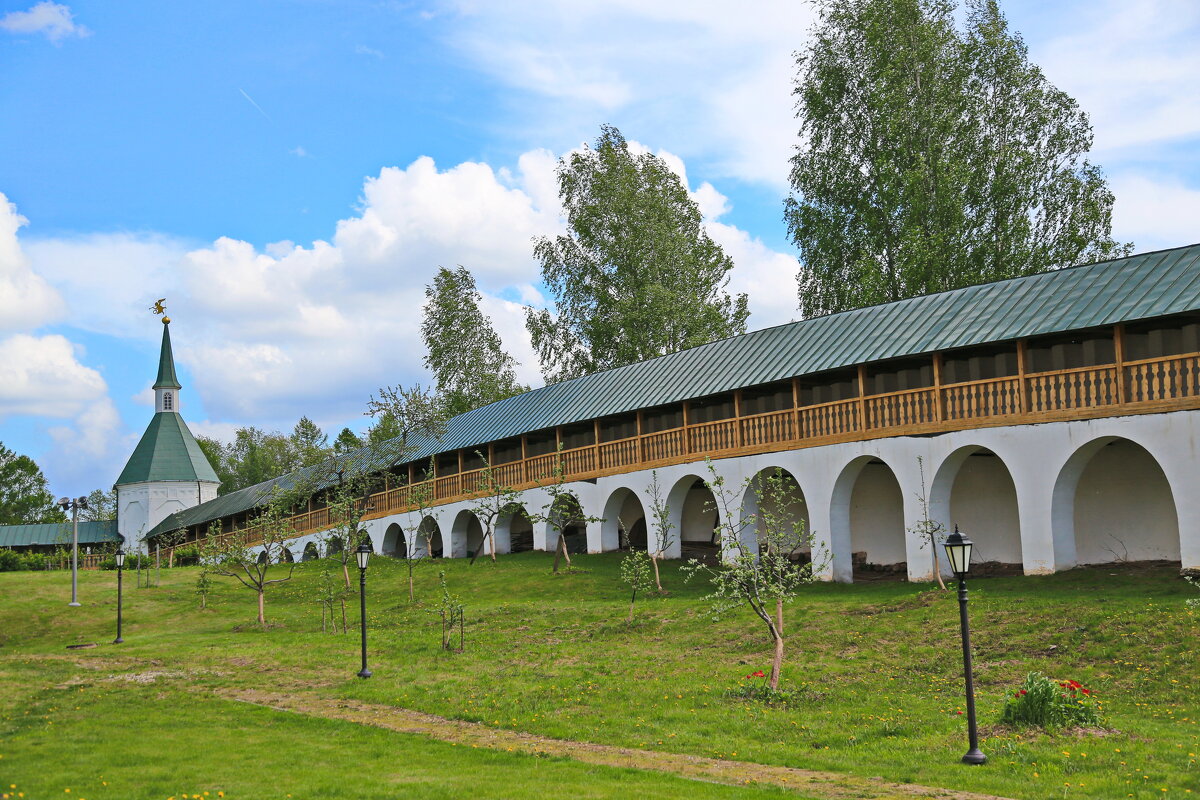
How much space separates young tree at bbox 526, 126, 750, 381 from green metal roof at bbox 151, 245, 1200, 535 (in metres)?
8.50

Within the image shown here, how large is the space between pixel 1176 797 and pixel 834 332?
1673 cm

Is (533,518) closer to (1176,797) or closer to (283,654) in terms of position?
(283,654)

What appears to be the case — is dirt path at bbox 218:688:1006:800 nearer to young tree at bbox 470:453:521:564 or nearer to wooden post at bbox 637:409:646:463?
wooden post at bbox 637:409:646:463

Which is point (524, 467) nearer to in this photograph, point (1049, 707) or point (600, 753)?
point (600, 753)

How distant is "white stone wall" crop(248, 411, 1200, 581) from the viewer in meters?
19.4

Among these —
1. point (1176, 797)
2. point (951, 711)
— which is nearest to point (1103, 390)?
point (951, 711)

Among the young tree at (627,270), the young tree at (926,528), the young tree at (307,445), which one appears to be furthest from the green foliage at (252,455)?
the young tree at (926,528)

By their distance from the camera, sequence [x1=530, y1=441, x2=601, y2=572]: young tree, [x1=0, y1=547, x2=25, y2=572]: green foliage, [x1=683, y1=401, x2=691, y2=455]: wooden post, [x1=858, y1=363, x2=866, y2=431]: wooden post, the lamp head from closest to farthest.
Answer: the lamp head → [x1=858, y1=363, x2=866, y2=431]: wooden post → [x1=683, y1=401, x2=691, y2=455]: wooden post → [x1=530, y1=441, x2=601, y2=572]: young tree → [x1=0, y1=547, x2=25, y2=572]: green foliage

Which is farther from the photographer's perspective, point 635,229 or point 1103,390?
point 635,229

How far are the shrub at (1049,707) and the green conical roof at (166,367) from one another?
6063 cm

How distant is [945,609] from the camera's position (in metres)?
18.8

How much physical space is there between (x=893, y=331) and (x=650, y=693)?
11.7 meters

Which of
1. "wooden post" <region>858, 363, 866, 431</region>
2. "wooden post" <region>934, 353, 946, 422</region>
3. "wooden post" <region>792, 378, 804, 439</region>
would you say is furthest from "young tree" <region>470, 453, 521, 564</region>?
"wooden post" <region>934, 353, 946, 422</region>

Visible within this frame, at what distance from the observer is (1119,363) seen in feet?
64.6
